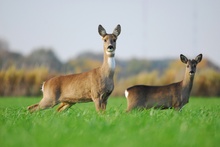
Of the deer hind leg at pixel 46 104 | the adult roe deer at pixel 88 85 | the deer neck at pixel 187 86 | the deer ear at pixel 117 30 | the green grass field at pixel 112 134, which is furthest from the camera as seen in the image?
the deer neck at pixel 187 86

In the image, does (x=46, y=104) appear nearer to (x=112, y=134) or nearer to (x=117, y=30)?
(x=117, y=30)

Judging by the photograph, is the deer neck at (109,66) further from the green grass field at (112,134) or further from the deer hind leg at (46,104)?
the green grass field at (112,134)

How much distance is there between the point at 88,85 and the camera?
31.0 feet

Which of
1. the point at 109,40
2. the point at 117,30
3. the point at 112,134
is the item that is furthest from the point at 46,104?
the point at 112,134

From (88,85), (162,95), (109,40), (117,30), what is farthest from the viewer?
(162,95)

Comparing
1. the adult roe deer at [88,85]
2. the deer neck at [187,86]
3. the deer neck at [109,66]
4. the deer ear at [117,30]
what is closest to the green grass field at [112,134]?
the adult roe deer at [88,85]

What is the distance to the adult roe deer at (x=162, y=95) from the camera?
381 inches

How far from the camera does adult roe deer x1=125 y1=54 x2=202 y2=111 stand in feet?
31.8

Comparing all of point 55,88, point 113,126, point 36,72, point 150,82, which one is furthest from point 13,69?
point 113,126

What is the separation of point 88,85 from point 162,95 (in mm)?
1536

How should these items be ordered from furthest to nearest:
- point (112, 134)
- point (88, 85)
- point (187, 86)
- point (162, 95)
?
point (187, 86), point (162, 95), point (88, 85), point (112, 134)

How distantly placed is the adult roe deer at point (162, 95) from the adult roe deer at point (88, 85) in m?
0.69

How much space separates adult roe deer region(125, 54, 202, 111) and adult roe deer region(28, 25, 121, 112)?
27.2 inches

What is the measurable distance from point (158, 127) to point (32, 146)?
1911 millimetres
